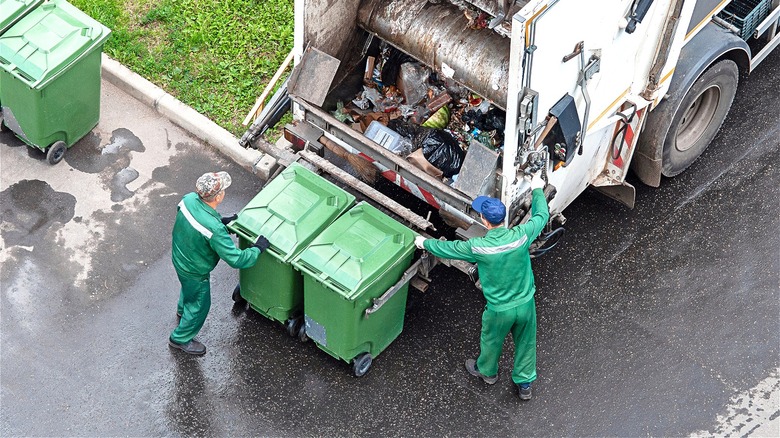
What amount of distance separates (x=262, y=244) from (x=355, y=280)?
578 millimetres

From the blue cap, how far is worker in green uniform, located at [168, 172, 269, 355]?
122 cm

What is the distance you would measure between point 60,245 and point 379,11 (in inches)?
101

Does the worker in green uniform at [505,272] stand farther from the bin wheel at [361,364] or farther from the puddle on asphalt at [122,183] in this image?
the puddle on asphalt at [122,183]

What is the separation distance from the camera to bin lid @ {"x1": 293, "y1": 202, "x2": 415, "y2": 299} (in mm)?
5953

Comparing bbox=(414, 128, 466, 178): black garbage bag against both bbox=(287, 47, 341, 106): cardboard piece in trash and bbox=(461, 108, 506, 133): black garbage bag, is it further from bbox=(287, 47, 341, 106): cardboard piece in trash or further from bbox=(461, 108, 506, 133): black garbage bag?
bbox=(287, 47, 341, 106): cardboard piece in trash

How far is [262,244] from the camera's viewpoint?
20.0 feet

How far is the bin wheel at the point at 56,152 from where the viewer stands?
24.8 feet

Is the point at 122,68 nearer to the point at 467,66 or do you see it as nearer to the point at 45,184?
the point at 45,184

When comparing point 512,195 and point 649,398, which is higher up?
point 512,195

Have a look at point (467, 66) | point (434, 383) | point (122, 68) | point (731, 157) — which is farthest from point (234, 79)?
point (731, 157)

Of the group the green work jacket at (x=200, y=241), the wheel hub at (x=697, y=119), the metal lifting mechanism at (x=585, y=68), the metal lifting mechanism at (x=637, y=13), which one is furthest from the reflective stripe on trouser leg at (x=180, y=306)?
the wheel hub at (x=697, y=119)

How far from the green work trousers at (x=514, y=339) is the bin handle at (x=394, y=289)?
481mm

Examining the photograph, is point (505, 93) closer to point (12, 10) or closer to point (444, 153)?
point (444, 153)

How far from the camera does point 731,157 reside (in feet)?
25.2
